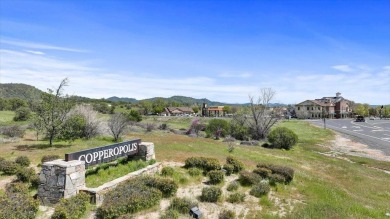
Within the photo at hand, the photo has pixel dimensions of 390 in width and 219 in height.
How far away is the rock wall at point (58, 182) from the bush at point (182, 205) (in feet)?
12.9

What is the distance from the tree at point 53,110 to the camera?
24141 millimetres

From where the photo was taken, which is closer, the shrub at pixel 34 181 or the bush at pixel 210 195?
the bush at pixel 210 195

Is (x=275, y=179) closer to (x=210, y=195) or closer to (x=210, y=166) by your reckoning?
(x=210, y=166)

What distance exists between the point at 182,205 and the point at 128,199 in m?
2.19

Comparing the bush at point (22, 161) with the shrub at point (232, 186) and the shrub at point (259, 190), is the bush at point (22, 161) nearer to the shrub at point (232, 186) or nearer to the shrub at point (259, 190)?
the shrub at point (232, 186)

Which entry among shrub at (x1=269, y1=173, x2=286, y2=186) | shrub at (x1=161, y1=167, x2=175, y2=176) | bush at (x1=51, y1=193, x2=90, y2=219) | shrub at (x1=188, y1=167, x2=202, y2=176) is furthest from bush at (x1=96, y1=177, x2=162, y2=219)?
shrub at (x1=269, y1=173, x2=286, y2=186)

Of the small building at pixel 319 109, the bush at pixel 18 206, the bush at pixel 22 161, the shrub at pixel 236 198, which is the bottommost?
the shrub at pixel 236 198

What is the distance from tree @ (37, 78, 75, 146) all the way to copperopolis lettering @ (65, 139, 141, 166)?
9925mm

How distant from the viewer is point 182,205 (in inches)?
468

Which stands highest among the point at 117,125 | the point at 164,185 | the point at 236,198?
the point at 117,125

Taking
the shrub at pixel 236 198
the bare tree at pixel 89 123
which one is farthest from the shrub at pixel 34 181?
the bare tree at pixel 89 123

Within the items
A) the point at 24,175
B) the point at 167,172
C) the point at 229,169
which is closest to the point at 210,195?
the point at 167,172

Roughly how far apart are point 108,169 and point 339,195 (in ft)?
42.6

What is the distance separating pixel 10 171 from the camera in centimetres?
1516
